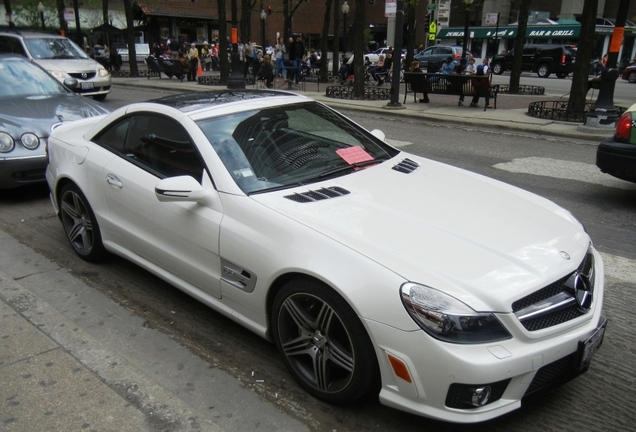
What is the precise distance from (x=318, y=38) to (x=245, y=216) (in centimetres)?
6912

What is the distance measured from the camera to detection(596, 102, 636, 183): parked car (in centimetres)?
628

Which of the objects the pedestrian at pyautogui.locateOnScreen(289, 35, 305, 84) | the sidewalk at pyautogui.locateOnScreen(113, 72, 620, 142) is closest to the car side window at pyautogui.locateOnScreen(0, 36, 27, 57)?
the sidewalk at pyautogui.locateOnScreen(113, 72, 620, 142)

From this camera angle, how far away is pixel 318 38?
226 ft

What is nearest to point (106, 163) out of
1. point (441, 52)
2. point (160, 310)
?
point (160, 310)

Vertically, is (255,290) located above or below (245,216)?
below

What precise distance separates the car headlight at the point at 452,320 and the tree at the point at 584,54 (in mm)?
12059

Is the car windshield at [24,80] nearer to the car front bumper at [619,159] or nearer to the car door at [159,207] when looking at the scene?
the car door at [159,207]

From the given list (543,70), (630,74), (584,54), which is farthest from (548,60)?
(584,54)

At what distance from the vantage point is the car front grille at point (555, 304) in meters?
2.58

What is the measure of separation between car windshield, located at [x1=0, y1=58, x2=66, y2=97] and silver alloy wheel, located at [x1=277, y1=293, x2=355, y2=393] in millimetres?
6339

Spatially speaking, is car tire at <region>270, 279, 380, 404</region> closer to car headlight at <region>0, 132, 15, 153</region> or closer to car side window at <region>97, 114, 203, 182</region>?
car side window at <region>97, 114, 203, 182</region>

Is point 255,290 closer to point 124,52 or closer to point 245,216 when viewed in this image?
Answer: point 245,216

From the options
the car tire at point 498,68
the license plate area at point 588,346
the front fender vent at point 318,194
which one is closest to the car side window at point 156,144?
the front fender vent at point 318,194

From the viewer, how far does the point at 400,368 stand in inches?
101
